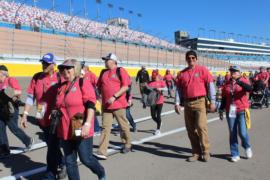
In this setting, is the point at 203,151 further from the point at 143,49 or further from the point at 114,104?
the point at 143,49

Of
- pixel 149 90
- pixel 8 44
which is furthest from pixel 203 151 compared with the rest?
pixel 8 44

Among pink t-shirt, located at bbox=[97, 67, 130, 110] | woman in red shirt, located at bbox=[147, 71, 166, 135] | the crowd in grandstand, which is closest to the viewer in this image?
pink t-shirt, located at bbox=[97, 67, 130, 110]

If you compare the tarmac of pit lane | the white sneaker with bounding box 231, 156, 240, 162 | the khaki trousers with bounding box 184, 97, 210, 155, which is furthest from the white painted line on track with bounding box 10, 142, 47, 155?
the white sneaker with bounding box 231, 156, 240, 162

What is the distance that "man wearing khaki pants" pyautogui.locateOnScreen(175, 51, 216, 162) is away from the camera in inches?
270

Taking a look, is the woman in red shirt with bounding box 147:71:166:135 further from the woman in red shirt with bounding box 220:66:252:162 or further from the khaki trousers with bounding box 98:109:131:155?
the woman in red shirt with bounding box 220:66:252:162

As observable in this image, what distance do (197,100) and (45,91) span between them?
2764 mm

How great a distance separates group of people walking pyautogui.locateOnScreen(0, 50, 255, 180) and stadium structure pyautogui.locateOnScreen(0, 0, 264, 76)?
14.9 m

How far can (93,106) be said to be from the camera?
15.5ft

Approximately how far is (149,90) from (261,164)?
4.05 m

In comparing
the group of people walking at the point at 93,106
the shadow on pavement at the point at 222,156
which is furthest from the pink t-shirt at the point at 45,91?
the shadow on pavement at the point at 222,156

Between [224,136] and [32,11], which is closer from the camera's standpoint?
[224,136]

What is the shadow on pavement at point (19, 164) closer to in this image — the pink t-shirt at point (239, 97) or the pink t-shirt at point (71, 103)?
the pink t-shirt at point (71, 103)

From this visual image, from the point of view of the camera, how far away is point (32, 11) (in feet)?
131

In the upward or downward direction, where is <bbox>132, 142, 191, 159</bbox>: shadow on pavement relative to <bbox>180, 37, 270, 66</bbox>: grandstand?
downward
